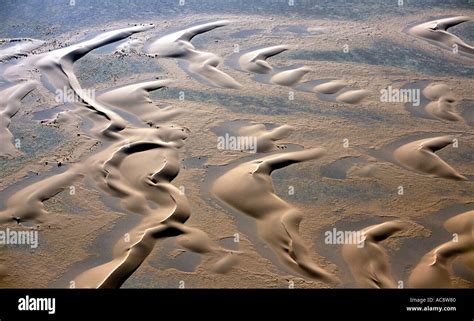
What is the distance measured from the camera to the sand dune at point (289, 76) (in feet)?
14.1

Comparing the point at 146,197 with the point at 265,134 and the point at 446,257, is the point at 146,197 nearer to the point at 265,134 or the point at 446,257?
the point at 265,134

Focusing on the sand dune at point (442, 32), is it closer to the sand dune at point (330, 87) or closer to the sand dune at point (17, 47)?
the sand dune at point (330, 87)

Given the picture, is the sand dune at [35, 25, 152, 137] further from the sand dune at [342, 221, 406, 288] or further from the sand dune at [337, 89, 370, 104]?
the sand dune at [342, 221, 406, 288]

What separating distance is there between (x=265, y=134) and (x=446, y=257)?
135cm

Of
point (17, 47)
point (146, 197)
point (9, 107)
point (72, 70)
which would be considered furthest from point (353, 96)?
point (17, 47)

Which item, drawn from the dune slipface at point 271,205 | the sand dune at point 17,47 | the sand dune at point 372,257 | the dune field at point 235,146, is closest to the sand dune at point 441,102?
the dune field at point 235,146

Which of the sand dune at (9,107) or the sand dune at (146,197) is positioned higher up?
the sand dune at (9,107)

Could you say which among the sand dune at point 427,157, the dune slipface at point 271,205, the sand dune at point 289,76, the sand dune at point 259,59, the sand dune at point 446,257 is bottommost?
the sand dune at point 446,257

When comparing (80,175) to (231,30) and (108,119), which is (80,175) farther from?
(231,30)

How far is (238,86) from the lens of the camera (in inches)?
167

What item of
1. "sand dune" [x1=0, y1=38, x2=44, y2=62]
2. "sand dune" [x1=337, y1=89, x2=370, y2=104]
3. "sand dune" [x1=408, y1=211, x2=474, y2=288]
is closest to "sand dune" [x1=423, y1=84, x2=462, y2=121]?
"sand dune" [x1=337, y1=89, x2=370, y2=104]

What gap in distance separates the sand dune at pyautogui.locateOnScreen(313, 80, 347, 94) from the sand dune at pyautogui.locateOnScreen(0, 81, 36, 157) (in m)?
2.02

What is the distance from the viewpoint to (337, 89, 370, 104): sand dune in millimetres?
4094

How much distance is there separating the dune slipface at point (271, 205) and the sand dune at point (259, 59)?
1.16 meters
